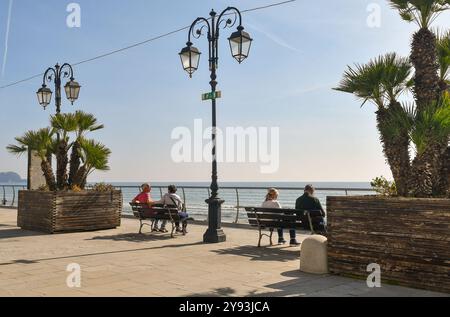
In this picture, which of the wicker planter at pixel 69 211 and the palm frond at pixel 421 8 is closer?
the palm frond at pixel 421 8

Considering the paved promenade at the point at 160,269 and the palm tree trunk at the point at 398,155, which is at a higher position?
the palm tree trunk at the point at 398,155

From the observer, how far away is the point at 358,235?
21.2ft

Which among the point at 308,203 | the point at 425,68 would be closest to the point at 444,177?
the point at 425,68

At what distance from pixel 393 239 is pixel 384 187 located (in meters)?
1.08

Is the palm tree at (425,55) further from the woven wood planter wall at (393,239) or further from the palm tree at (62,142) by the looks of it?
the palm tree at (62,142)

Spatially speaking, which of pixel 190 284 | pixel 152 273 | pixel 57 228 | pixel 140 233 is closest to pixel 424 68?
pixel 190 284

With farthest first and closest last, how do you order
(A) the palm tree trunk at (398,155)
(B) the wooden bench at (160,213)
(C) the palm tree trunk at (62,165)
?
(C) the palm tree trunk at (62,165)
(B) the wooden bench at (160,213)
(A) the palm tree trunk at (398,155)

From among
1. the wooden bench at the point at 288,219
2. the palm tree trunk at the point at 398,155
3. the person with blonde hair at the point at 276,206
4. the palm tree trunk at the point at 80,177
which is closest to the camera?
the palm tree trunk at the point at 398,155

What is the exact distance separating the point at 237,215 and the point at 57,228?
5.24 m

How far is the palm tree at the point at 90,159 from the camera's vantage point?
13016 millimetres

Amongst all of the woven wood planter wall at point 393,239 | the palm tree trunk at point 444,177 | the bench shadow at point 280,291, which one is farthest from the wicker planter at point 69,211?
the palm tree trunk at point 444,177

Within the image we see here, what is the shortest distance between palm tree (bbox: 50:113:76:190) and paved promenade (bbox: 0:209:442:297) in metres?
A: 2.51

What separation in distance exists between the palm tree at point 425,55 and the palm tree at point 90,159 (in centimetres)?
894
